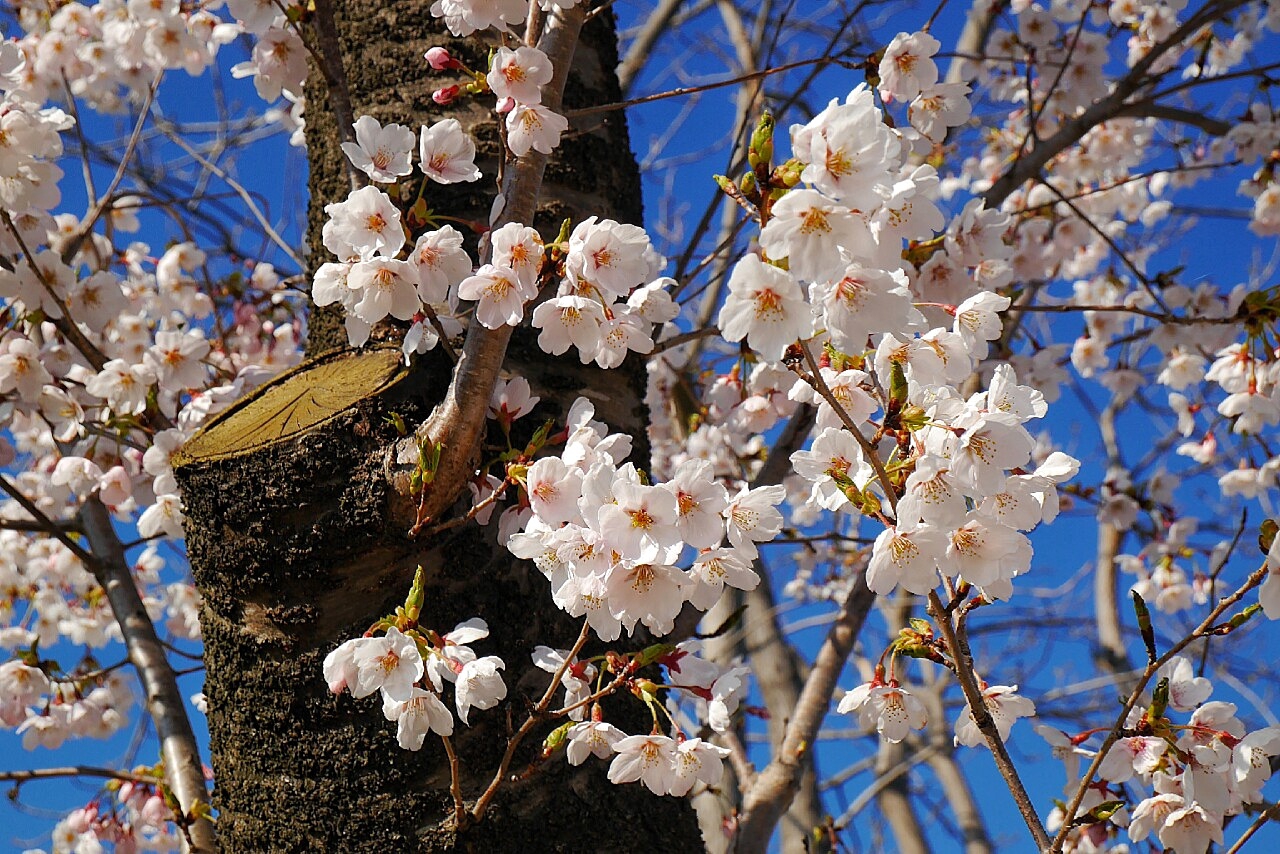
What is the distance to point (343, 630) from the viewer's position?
1.34 meters

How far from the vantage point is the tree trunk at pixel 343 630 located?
1.31 meters

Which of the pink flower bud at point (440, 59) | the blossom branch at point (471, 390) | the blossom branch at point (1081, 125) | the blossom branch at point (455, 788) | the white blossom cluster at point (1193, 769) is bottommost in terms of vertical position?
→ the white blossom cluster at point (1193, 769)

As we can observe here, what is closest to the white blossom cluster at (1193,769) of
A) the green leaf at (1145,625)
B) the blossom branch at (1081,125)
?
the green leaf at (1145,625)

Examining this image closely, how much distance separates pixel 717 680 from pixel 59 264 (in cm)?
170

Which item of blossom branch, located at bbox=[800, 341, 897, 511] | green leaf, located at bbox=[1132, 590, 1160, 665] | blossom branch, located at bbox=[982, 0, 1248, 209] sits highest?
blossom branch, located at bbox=[982, 0, 1248, 209]

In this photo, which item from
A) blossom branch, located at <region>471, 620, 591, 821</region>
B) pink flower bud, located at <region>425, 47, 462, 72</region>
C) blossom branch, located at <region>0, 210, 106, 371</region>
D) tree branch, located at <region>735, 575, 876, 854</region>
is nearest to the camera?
blossom branch, located at <region>471, 620, 591, 821</region>

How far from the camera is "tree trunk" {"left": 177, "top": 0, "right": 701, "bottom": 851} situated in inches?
51.6

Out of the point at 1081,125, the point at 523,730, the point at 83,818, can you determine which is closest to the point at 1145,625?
the point at 523,730

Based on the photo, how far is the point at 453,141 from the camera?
4.49ft

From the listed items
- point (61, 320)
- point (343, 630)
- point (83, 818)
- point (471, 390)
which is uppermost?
point (61, 320)

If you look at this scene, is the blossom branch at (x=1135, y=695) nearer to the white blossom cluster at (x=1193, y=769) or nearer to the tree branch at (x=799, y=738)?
the white blossom cluster at (x=1193, y=769)

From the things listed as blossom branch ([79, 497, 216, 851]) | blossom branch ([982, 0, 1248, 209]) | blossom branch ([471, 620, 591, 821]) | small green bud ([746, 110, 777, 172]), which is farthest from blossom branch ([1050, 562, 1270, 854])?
blossom branch ([79, 497, 216, 851])

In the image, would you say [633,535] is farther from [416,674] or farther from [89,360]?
[89,360]

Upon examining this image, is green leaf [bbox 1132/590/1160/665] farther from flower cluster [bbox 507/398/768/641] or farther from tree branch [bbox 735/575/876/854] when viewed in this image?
tree branch [bbox 735/575/876/854]
